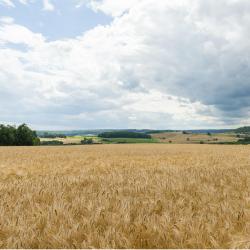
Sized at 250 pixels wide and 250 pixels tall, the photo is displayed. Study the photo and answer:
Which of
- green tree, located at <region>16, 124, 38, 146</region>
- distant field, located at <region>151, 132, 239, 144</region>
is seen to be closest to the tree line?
green tree, located at <region>16, 124, 38, 146</region>

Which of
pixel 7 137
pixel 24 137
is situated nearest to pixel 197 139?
pixel 24 137

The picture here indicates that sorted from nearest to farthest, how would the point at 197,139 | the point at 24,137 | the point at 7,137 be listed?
1. the point at 7,137
2. the point at 24,137
3. the point at 197,139

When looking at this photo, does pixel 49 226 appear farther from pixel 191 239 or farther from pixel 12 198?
pixel 12 198

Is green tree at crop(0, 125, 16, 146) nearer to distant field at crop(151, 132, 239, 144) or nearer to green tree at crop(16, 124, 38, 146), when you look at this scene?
green tree at crop(16, 124, 38, 146)

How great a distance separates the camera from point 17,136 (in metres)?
83.3

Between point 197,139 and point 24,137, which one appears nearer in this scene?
point 24,137

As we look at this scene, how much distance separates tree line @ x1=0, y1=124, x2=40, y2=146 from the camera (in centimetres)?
8157

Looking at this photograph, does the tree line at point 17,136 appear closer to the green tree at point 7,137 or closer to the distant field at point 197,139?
the green tree at point 7,137

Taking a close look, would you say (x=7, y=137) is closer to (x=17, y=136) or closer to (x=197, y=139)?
(x=17, y=136)

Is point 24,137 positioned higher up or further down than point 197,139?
higher up

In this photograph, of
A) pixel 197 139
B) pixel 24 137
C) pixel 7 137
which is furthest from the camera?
pixel 197 139

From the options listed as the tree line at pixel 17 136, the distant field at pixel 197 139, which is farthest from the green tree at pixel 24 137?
the distant field at pixel 197 139

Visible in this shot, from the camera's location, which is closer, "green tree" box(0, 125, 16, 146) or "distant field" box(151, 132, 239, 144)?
"distant field" box(151, 132, 239, 144)

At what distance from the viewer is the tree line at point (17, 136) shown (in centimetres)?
8157
